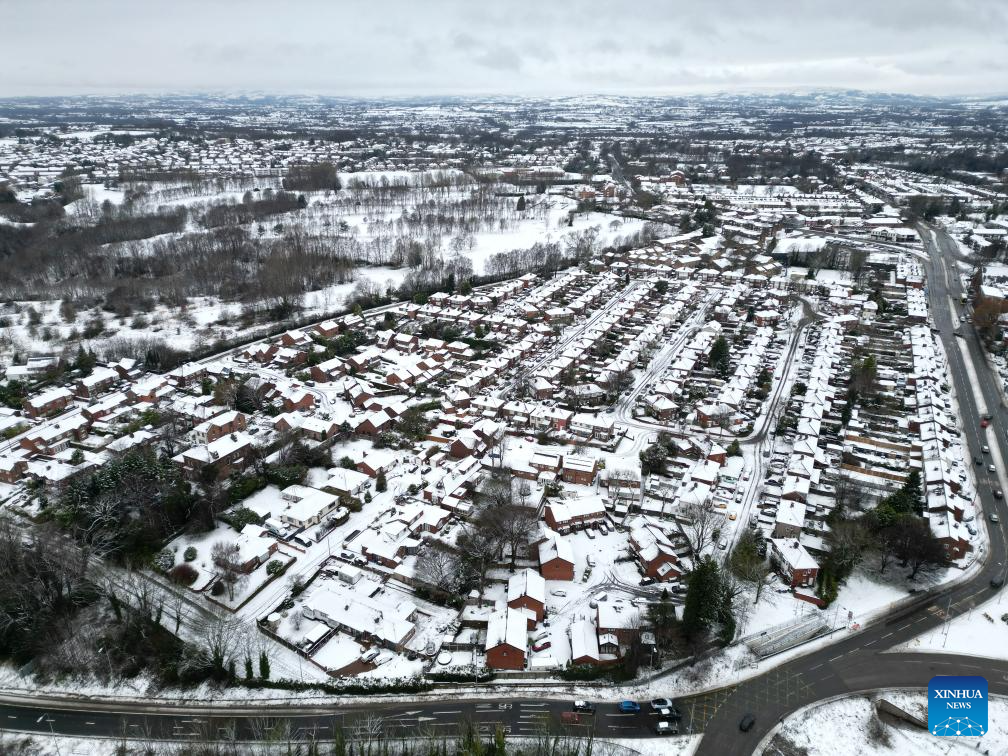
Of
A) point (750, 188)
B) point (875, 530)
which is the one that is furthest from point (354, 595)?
point (750, 188)

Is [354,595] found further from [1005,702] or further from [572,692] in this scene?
[1005,702]

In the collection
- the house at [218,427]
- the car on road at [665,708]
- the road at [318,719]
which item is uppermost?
the house at [218,427]

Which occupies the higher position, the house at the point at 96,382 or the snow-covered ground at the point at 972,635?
the house at the point at 96,382

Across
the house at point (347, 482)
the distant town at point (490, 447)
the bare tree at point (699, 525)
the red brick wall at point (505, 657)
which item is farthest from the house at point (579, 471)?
the red brick wall at point (505, 657)

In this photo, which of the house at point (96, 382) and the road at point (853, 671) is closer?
the road at point (853, 671)

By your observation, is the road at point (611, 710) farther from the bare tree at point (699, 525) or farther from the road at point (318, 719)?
the bare tree at point (699, 525)

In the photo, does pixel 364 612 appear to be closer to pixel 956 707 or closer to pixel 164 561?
pixel 164 561

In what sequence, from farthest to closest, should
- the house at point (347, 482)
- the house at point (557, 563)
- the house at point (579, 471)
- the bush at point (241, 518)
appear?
the house at point (579, 471)
the house at point (347, 482)
the bush at point (241, 518)
the house at point (557, 563)
